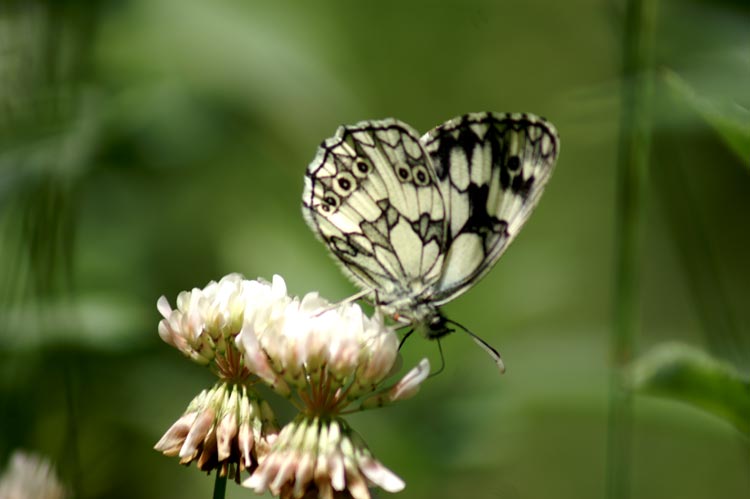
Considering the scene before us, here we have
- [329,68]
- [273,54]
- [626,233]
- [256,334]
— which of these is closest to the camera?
[256,334]

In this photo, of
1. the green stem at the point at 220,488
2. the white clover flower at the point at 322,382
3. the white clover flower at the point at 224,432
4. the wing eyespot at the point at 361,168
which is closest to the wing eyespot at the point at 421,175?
the wing eyespot at the point at 361,168

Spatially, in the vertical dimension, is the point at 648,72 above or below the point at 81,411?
above

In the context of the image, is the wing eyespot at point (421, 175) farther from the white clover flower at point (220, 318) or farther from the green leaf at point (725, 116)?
the green leaf at point (725, 116)

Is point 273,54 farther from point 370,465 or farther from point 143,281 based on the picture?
point 370,465

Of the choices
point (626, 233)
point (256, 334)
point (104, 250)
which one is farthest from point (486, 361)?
point (256, 334)

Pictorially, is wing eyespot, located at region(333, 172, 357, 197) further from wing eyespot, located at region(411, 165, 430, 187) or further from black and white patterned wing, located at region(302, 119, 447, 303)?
wing eyespot, located at region(411, 165, 430, 187)

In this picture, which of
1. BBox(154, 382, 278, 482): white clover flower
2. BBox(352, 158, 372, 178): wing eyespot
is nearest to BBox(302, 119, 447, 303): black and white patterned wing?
BBox(352, 158, 372, 178): wing eyespot
